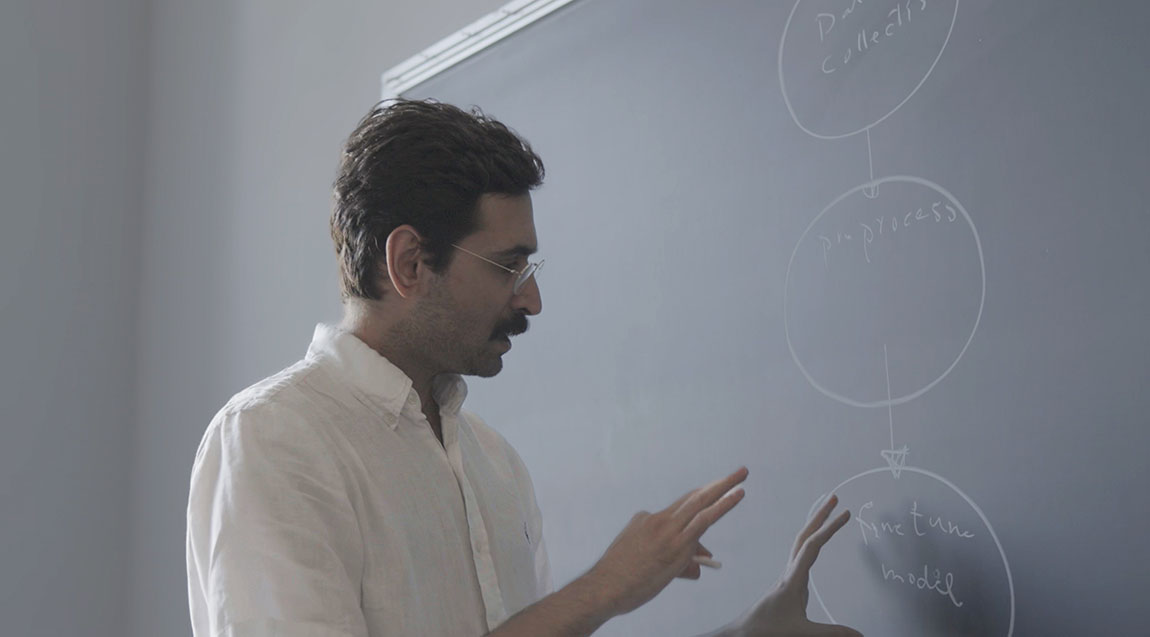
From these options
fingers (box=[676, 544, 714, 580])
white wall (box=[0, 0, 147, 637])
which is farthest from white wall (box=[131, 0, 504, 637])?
fingers (box=[676, 544, 714, 580])

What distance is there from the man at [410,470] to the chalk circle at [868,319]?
0.45 feet

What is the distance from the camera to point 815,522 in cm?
115

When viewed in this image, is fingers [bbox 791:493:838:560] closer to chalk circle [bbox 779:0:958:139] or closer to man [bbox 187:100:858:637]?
man [bbox 187:100:858:637]

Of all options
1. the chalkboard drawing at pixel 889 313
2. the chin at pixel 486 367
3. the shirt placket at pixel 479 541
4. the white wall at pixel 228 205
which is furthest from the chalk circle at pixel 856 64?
the white wall at pixel 228 205

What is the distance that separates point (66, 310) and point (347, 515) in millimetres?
1679

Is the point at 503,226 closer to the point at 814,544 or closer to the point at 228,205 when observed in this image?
the point at 814,544

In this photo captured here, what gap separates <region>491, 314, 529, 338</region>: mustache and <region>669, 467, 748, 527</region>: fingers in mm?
309

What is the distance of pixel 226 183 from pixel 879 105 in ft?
5.51

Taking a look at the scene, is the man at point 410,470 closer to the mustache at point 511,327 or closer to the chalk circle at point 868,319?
the mustache at point 511,327

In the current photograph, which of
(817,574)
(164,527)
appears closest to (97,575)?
(164,527)

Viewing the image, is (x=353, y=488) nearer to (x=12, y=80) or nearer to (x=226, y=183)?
(x=226, y=183)

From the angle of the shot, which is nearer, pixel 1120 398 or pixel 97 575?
pixel 1120 398

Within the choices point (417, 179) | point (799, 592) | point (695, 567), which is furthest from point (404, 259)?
point (799, 592)

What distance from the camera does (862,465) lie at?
111 cm
